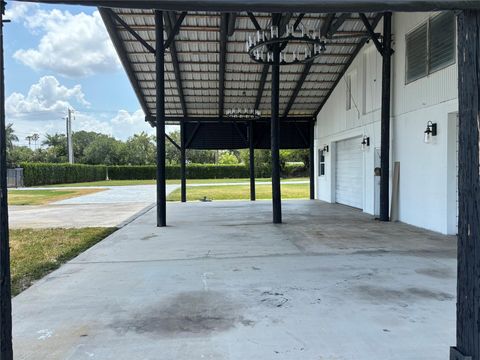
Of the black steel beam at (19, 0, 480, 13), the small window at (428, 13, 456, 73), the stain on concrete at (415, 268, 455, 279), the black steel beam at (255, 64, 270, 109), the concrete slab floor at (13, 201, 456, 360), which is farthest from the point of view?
the black steel beam at (255, 64, 270, 109)

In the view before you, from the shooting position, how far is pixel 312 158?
19.7 metres

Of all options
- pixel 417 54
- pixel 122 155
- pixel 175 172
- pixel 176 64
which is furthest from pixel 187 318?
pixel 122 155

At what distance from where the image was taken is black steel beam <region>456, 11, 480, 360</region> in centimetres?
243

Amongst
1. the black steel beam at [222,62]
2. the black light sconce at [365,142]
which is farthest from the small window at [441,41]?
the black steel beam at [222,62]

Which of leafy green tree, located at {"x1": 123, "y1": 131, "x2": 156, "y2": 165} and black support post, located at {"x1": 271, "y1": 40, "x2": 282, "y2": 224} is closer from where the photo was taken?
black support post, located at {"x1": 271, "y1": 40, "x2": 282, "y2": 224}

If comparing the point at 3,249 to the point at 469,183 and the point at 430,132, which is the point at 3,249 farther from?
the point at 430,132

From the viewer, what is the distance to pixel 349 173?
1550 cm

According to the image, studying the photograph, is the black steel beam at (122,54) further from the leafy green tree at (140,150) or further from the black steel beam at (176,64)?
the leafy green tree at (140,150)

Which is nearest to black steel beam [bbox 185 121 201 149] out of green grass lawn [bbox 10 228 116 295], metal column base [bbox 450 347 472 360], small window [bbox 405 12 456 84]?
green grass lawn [bbox 10 228 116 295]

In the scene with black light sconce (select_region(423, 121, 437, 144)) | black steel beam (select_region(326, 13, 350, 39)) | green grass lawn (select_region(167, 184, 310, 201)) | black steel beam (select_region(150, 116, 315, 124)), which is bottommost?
green grass lawn (select_region(167, 184, 310, 201))

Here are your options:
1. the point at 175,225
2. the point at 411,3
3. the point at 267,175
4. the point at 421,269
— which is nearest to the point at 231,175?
the point at 267,175

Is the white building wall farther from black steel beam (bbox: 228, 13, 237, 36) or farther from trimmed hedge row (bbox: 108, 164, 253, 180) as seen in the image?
trimmed hedge row (bbox: 108, 164, 253, 180)

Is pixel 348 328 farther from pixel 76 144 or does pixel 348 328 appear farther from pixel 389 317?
pixel 76 144

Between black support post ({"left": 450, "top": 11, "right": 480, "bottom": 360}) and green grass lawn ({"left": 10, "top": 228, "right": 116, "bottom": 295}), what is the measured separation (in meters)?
4.82
